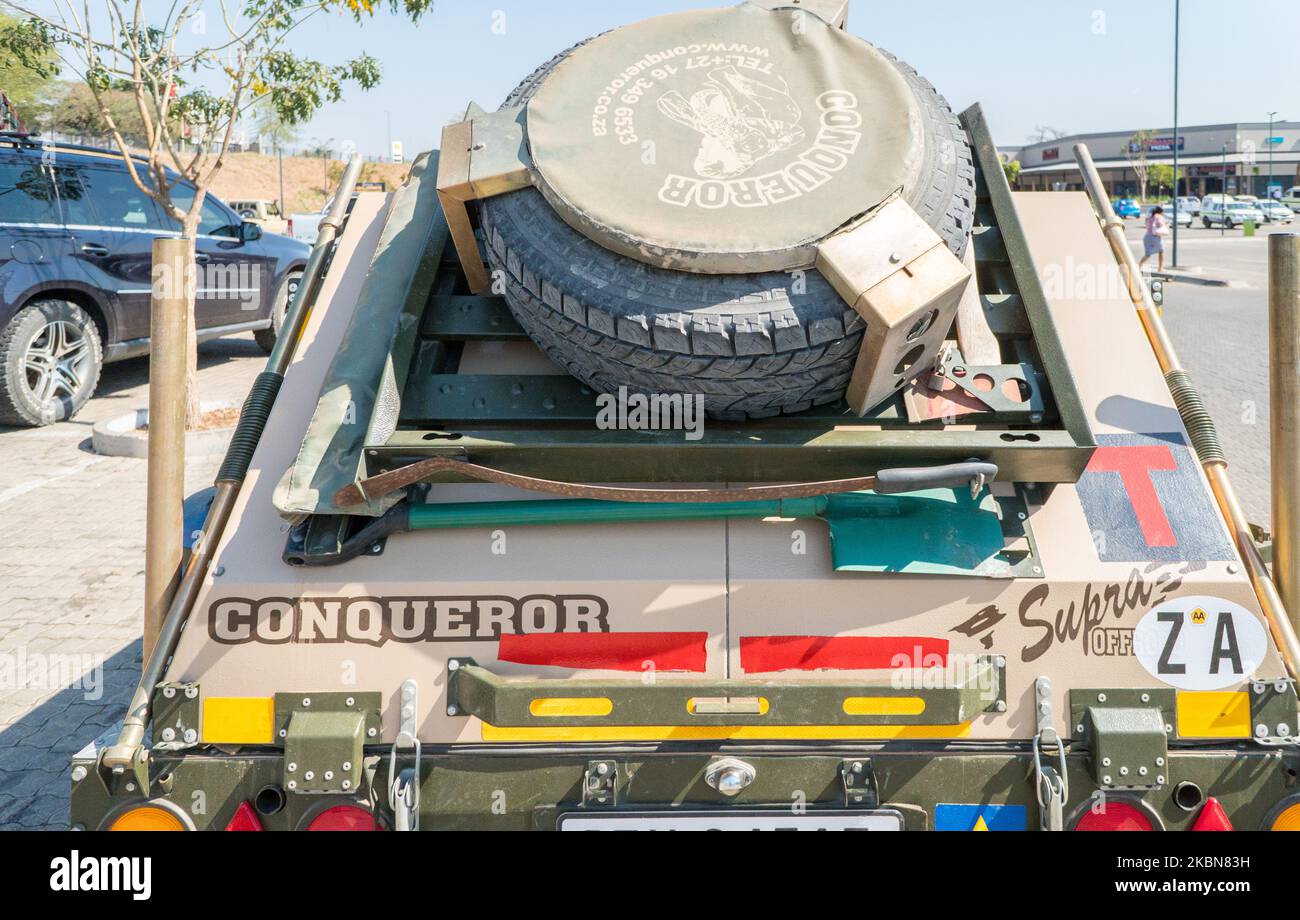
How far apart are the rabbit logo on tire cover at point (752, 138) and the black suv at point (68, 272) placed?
26.2 ft

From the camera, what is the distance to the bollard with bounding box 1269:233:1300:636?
250 centimetres

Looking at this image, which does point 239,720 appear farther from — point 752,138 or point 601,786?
point 752,138

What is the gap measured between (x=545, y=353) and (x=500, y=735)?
1.01m

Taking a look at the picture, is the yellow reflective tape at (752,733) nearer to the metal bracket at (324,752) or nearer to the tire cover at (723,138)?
the metal bracket at (324,752)

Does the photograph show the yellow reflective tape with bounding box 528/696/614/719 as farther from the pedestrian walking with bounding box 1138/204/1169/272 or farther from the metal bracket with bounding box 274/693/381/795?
the pedestrian walking with bounding box 1138/204/1169/272

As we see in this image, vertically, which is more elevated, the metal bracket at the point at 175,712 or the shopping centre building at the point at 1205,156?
the shopping centre building at the point at 1205,156

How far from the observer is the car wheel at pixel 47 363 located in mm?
8844

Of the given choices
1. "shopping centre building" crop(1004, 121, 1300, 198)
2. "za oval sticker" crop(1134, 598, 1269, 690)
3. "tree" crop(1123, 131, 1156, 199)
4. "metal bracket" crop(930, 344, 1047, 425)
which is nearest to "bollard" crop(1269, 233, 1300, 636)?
"za oval sticker" crop(1134, 598, 1269, 690)

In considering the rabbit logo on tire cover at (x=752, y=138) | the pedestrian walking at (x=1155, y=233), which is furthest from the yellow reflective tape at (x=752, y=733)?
the pedestrian walking at (x=1155, y=233)

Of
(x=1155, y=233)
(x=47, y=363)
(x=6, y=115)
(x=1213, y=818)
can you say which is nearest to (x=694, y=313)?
(x=1213, y=818)

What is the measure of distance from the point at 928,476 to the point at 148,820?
1852mm

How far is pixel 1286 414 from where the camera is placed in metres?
2.55
